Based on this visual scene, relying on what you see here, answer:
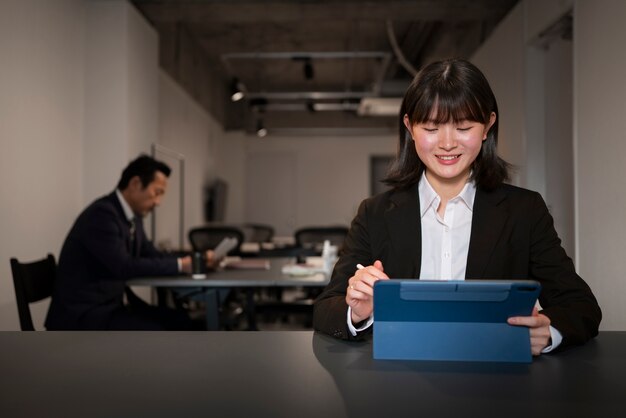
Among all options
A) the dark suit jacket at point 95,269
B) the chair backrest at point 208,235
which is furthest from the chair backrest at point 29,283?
the chair backrest at point 208,235

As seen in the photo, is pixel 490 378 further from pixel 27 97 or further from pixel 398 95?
pixel 398 95

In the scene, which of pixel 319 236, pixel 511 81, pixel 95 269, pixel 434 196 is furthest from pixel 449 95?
pixel 319 236

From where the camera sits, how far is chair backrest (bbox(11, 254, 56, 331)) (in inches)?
99.3

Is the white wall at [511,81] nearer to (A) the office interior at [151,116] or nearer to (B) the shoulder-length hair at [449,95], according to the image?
(A) the office interior at [151,116]

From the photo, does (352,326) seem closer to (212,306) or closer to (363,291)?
(363,291)

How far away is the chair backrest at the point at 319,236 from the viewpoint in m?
5.81

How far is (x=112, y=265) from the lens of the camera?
303cm

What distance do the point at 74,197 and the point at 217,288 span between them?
2030 mm

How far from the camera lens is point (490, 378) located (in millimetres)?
1022

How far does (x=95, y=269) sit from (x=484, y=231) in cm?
220

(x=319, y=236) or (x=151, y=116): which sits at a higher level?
(x=151, y=116)

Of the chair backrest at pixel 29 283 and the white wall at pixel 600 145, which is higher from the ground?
the white wall at pixel 600 145

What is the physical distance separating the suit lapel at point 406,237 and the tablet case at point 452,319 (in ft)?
1.55

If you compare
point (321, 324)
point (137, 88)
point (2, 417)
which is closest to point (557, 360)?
point (321, 324)
